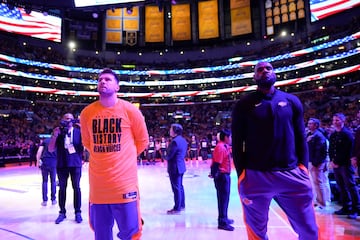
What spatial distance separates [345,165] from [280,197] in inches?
149

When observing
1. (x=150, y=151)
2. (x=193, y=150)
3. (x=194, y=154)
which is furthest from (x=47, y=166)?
(x=194, y=154)

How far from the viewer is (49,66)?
35688 mm

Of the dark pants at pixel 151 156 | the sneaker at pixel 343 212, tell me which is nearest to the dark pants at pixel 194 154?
the dark pants at pixel 151 156

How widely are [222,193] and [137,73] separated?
37.9 meters

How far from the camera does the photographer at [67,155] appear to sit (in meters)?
5.36

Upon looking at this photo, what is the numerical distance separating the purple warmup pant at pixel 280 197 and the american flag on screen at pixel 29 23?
107 feet

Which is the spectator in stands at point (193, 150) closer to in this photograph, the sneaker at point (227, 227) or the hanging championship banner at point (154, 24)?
the sneaker at point (227, 227)

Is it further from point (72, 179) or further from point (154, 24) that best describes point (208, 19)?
point (72, 179)

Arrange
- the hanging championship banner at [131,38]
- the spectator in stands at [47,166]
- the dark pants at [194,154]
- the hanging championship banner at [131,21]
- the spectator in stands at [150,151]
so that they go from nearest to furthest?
the spectator in stands at [47,166]
the spectator in stands at [150,151]
the dark pants at [194,154]
the hanging championship banner at [131,21]
the hanging championship banner at [131,38]

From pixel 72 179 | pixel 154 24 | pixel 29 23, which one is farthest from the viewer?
pixel 154 24

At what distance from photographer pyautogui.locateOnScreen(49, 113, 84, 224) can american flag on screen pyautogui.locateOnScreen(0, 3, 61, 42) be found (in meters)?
28.8

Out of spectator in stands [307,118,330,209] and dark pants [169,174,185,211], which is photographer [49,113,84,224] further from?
spectator in stands [307,118,330,209]

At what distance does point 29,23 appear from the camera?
Result: 30.9 m

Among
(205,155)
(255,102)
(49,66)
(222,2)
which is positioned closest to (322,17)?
(222,2)
